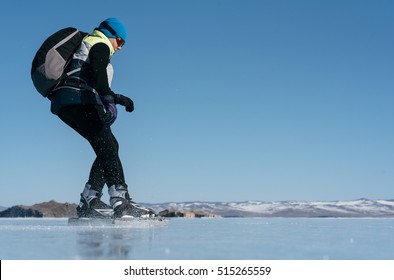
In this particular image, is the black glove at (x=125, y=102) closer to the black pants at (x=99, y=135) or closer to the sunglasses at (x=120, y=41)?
the black pants at (x=99, y=135)

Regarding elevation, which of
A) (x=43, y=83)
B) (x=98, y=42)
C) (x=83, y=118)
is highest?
(x=98, y=42)

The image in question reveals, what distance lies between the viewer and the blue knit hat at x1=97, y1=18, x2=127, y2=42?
501cm

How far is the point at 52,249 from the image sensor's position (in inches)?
115

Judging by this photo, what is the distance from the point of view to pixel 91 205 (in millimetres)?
5199

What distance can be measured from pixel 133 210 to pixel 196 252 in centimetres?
212

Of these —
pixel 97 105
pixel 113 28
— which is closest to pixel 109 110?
pixel 97 105

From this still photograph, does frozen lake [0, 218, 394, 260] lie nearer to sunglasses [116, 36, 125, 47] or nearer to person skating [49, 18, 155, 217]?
person skating [49, 18, 155, 217]

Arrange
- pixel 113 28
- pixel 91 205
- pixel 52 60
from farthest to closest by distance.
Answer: pixel 91 205
pixel 113 28
pixel 52 60

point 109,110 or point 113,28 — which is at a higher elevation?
point 113,28

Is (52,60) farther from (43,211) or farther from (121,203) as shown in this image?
(43,211)

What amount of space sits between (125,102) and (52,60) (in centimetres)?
78

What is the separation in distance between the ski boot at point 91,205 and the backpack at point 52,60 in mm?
1124
